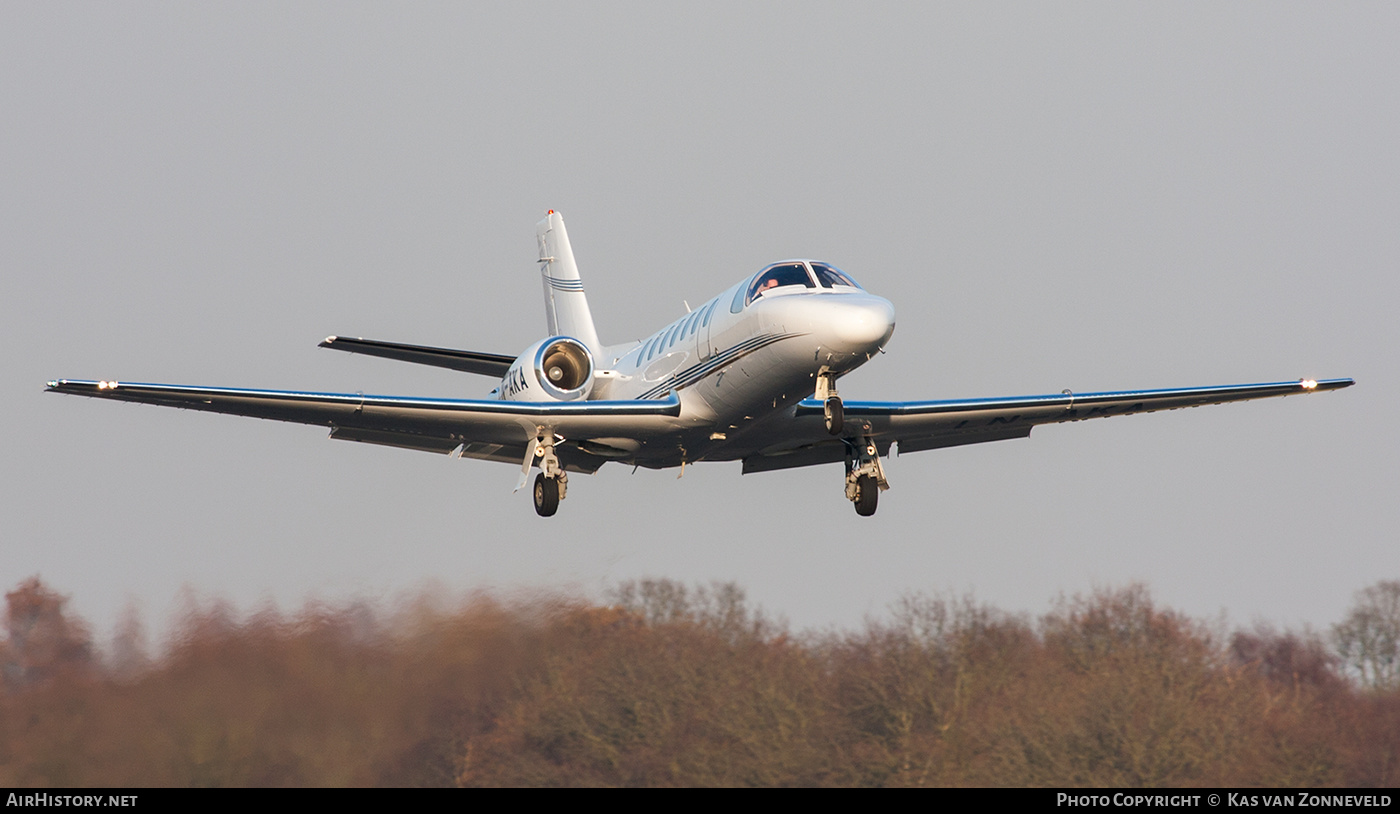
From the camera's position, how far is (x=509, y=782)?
2231 centimetres

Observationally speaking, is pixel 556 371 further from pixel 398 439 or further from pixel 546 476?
pixel 398 439

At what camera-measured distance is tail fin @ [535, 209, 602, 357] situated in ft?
92.9

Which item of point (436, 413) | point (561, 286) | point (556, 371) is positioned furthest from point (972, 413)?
point (561, 286)

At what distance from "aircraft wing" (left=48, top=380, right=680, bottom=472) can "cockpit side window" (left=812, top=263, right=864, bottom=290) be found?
3041mm

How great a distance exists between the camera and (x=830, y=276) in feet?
59.2

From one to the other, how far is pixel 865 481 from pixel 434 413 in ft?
22.1

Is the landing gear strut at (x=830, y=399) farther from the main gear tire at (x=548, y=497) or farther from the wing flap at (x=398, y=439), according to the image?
the wing flap at (x=398, y=439)

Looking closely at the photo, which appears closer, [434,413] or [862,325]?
[862,325]

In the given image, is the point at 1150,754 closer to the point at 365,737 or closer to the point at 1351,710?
the point at 1351,710

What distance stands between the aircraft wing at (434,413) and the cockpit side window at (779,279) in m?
2.29

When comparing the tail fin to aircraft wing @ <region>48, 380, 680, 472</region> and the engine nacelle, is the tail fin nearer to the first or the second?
the engine nacelle

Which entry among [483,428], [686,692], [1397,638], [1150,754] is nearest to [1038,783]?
[1150,754]

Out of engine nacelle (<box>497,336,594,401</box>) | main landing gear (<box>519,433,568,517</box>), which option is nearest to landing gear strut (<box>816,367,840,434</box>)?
main landing gear (<box>519,433,568,517</box>)

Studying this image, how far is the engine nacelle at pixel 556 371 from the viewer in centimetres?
2150
